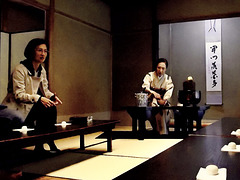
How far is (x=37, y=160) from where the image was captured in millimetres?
3018

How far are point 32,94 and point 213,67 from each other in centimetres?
524

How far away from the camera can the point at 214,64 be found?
7.50 meters

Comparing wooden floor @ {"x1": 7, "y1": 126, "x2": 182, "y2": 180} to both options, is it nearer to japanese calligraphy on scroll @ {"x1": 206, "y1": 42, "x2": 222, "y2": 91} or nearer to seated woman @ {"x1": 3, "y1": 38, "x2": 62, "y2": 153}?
seated woman @ {"x1": 3, "y1": 38, "x2": 62, "y2": 153}

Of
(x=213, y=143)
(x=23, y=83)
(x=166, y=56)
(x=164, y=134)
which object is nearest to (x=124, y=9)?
(x=166, y=56)

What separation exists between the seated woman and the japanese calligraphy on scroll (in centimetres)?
502

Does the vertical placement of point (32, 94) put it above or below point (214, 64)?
below

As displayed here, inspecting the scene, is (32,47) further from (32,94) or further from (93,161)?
(93,161)

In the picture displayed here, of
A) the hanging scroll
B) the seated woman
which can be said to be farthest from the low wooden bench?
the hanging scroll

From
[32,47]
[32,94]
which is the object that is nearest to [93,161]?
[32,94]

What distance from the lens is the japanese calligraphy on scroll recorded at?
747 centimetres

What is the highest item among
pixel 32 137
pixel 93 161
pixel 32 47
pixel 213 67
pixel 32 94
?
pixel 213 67

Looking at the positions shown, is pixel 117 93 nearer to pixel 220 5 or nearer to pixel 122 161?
pixel 220 5

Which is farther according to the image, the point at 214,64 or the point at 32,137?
the point at 214,64

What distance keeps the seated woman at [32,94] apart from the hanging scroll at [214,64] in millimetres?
5022
